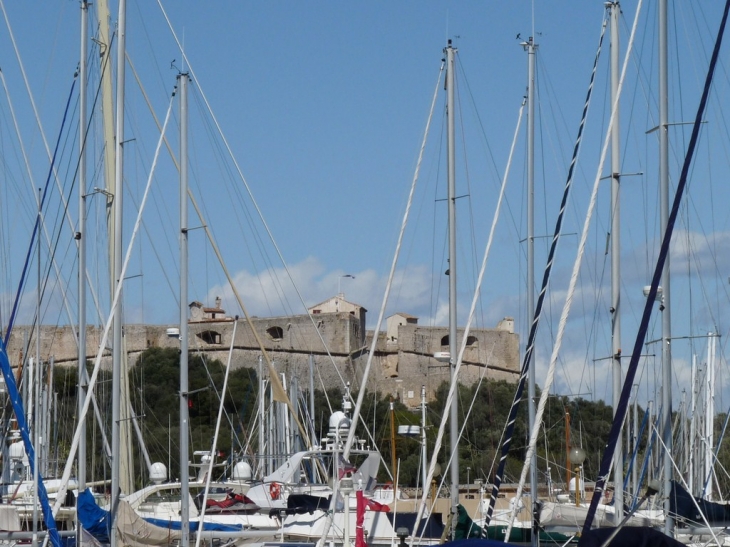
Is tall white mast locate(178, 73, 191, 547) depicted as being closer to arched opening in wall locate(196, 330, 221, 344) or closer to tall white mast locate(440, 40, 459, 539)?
tall white mast locate(440, 40, 459, 539)

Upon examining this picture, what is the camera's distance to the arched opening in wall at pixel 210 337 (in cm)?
7356

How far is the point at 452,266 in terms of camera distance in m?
16.0

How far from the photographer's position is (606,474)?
31.3ft

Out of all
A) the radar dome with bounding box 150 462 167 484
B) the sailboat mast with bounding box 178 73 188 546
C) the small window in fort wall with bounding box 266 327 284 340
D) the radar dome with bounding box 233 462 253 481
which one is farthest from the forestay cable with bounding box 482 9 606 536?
the small window in fort wall with bounding box 266 327 284 340

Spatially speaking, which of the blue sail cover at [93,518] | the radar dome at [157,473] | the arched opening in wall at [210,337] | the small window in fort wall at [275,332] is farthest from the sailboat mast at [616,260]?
the arched opening in wall at [210,337]

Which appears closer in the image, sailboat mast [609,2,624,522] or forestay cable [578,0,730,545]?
forestay cable [578,0,730,545]

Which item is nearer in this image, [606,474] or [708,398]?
[606,474]

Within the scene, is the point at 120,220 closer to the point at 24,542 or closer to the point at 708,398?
the point at 24,542

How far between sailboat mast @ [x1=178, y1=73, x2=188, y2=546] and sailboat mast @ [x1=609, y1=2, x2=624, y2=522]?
4.71 meters

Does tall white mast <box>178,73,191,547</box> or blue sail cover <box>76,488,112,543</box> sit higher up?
tall white mast <box>178,73,191,547</box>

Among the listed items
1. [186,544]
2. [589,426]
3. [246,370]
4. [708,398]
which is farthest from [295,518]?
[246,370]

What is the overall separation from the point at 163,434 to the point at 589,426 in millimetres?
15630

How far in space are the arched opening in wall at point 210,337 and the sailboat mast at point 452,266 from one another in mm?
57992

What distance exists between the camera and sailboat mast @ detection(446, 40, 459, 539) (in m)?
14.5
